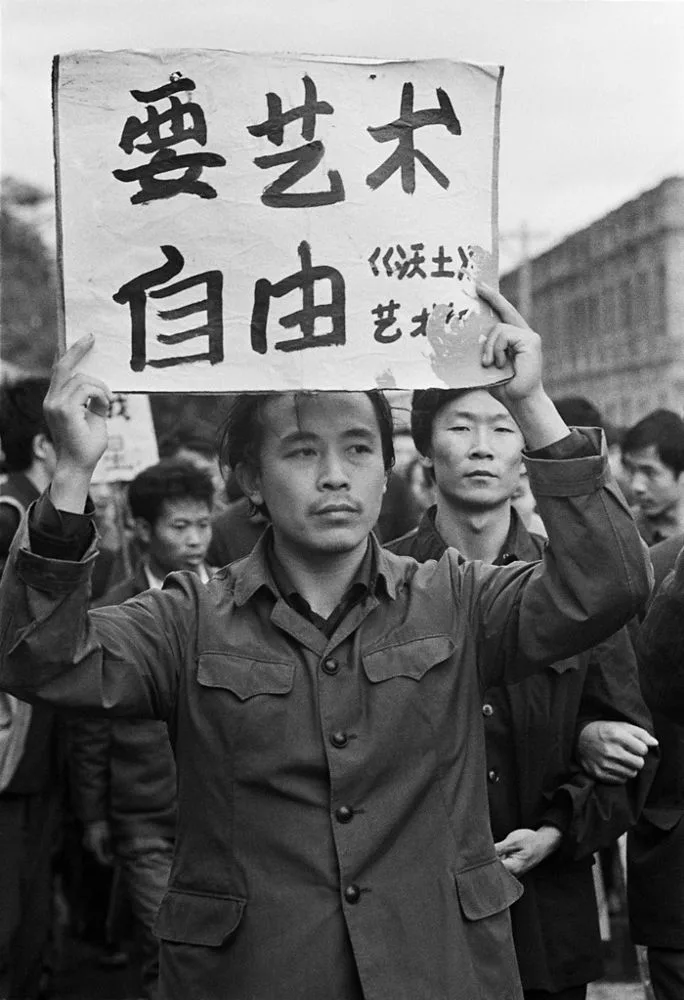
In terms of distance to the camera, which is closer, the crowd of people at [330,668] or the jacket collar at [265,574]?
the crowd of people at [330,668]

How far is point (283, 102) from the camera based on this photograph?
3027mm

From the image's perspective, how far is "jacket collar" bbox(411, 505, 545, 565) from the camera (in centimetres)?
407

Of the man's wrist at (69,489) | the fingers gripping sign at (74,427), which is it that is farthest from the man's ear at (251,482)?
the man's wrist at (69,489)

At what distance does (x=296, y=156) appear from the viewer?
3.02 m

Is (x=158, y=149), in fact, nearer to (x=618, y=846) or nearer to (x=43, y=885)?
(x=43, y=885)

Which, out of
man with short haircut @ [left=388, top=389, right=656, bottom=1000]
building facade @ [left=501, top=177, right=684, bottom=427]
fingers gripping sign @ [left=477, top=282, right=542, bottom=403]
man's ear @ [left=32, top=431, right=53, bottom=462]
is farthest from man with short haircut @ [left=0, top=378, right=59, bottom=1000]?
building facade @ [left=501, top=177, right=684, bottom=427]

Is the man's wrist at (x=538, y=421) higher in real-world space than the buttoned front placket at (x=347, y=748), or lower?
higher

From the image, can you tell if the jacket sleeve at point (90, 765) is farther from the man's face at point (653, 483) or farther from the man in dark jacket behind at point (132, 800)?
the man's face at point (653, 483)

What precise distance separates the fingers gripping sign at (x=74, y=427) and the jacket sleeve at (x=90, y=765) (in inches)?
101

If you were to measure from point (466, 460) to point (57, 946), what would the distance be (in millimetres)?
3678

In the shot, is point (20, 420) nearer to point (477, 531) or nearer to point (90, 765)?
point (90, 765)

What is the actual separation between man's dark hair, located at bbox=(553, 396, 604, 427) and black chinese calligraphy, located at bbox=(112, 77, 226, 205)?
250 cm

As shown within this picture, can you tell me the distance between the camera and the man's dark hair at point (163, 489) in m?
5.85

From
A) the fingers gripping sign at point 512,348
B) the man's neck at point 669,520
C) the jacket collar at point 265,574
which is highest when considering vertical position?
the fingers gripping sign at point 512,348
